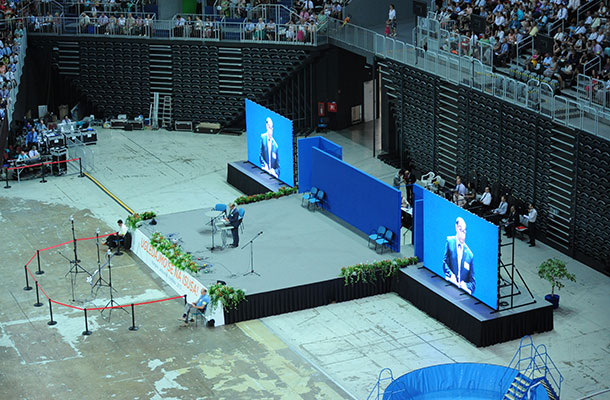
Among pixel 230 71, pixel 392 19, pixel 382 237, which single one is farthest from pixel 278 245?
pixel 230 71

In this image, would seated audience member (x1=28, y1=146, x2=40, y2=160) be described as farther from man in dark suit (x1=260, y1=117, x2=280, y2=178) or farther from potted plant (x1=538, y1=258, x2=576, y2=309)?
potted plant (x1=538, y1=258, x2=576, y2=309)

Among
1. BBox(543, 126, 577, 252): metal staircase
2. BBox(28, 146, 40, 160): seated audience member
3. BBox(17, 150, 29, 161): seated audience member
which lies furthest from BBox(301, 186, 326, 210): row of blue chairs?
BBox(17, 150, 29, 161): seated audience member

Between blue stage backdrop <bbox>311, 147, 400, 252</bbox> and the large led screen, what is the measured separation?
5.85 feet

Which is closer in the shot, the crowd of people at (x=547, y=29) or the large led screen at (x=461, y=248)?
the large led screen at (x=461, y=248)

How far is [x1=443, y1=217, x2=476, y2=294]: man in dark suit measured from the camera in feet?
96.5

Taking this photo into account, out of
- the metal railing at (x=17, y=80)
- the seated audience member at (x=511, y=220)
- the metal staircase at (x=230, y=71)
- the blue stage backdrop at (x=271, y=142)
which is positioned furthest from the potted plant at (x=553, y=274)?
the metal railing at (x=17, y=80)

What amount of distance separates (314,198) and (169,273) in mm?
6368

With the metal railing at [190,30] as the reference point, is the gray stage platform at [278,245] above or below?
below

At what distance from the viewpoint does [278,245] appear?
33.8 meters

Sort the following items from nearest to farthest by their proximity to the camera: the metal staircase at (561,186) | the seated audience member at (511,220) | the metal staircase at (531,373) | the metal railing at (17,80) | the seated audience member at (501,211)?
the metal staircase at (531,373)
the metal staircase at (561,186)
the seated audience member at (511,220)
the seated audience member at (501,211)
the metal railing at (17,80)

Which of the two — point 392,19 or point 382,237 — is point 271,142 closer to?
point 392,19

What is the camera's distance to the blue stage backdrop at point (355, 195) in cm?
3275

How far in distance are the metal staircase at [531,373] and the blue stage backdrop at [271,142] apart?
12.8 m

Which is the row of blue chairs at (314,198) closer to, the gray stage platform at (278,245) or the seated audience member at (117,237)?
the gray stage platform at (278,245)
